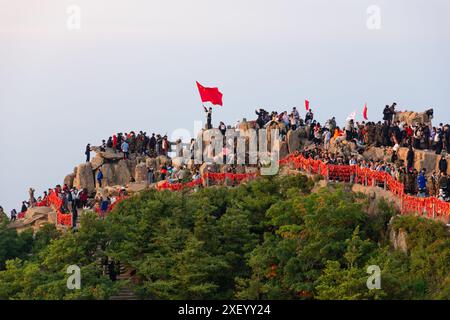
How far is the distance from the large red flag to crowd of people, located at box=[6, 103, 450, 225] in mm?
1874

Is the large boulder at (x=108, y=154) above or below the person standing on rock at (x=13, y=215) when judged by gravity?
above

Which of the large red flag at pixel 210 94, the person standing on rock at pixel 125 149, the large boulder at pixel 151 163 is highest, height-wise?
the large red flag at pixel 210 94

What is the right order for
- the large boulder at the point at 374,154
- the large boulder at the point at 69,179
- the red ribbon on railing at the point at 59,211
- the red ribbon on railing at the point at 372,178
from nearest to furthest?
the red ribbon on railing at the point at 372,178 < the large boulder at the point at 374,154 < the red ribbon on railing at the point at 59,211 < the large boulder at the point at 69,179

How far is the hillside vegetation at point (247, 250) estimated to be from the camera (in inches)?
2714

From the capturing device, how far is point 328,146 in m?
86.8

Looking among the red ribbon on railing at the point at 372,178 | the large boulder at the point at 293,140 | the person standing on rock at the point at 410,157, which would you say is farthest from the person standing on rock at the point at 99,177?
the person standing on rock at the point at 410,157

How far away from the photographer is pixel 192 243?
74.6 meters

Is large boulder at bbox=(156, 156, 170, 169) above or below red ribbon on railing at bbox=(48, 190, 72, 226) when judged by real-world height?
above

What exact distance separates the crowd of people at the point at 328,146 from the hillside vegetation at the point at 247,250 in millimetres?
2027

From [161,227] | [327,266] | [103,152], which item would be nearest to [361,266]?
[327,266]

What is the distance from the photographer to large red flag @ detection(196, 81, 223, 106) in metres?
90.3

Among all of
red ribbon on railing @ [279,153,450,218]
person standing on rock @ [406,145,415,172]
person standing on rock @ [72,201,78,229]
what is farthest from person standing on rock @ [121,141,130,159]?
person standing on rock @ [406,145,415,172]

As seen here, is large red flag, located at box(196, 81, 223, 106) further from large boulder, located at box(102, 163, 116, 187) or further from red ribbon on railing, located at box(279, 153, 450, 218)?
large boulder, located at box(102, 163, 116, 187)

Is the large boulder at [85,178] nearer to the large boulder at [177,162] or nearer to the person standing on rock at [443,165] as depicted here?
the large boulder at [177,162]
